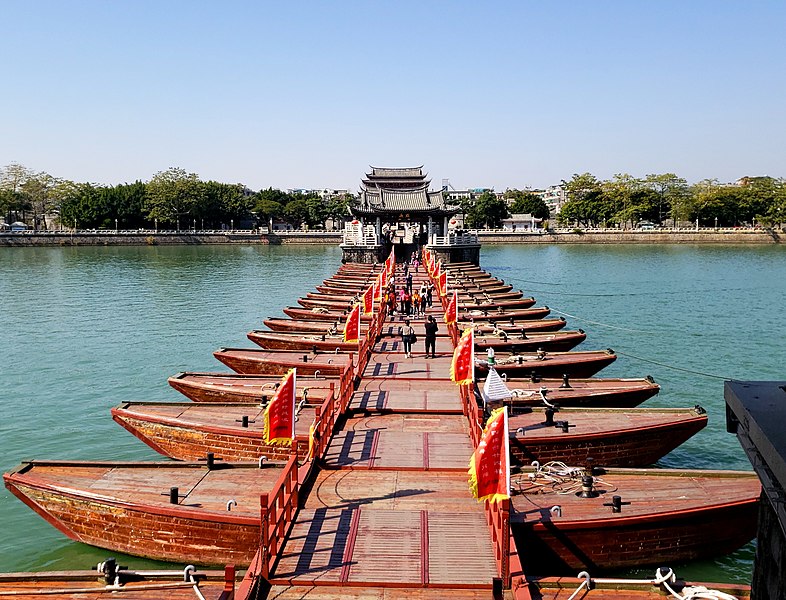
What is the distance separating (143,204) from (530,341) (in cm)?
11175

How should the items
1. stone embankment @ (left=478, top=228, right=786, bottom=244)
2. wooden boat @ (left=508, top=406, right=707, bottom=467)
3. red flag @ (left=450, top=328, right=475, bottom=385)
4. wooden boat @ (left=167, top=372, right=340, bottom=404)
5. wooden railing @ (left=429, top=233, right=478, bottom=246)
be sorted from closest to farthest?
wooden boat @ (left=508, top=406, right=707, bottom=467), red flag @ (left=450, top=328, right=475, bottom=385), wooden boat @ (left=167, top=372, right=340, bottom=404), wooden railing @ (left=429, top=233, right=478, bottom=246), stone embankment @ (left=478, top=228, right=786, bottom=244)

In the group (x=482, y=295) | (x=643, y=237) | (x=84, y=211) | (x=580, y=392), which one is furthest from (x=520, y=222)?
(x=580, y=392)

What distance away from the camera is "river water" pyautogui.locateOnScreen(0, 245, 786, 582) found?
68.9 feet

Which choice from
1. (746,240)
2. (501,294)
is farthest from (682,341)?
(746,240)

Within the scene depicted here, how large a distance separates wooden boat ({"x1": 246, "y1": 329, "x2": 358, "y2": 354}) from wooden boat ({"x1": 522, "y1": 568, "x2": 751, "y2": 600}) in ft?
55.1

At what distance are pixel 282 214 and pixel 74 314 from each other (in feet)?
311

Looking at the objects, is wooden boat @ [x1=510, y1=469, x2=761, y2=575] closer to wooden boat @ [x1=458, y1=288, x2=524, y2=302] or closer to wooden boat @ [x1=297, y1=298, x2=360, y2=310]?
wooden boat @ [x1=297, y1=298, x2=360, y2=310]

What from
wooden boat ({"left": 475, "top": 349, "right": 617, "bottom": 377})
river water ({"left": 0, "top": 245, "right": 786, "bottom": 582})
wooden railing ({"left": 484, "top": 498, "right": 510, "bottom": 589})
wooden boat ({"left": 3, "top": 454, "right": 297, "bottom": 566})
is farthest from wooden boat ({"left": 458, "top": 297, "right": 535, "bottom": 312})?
wooden railing ({"left": 484, "top": 498, "right": 510, "bottom": 589})

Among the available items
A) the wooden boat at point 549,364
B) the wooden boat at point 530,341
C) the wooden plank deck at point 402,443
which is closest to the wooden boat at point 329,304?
the wooden boat at point 530,341

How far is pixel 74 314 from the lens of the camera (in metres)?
47.5

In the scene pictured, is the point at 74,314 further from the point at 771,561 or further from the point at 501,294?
the point at 771,561

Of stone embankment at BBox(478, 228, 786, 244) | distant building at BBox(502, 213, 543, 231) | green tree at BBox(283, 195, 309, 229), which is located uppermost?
green tree at BBox(283, 195, 309, 229)

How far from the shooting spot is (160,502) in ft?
40.6

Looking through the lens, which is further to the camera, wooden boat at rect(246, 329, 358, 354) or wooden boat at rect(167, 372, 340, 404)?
wooden boat at rect(246, 329, 358, 354)
